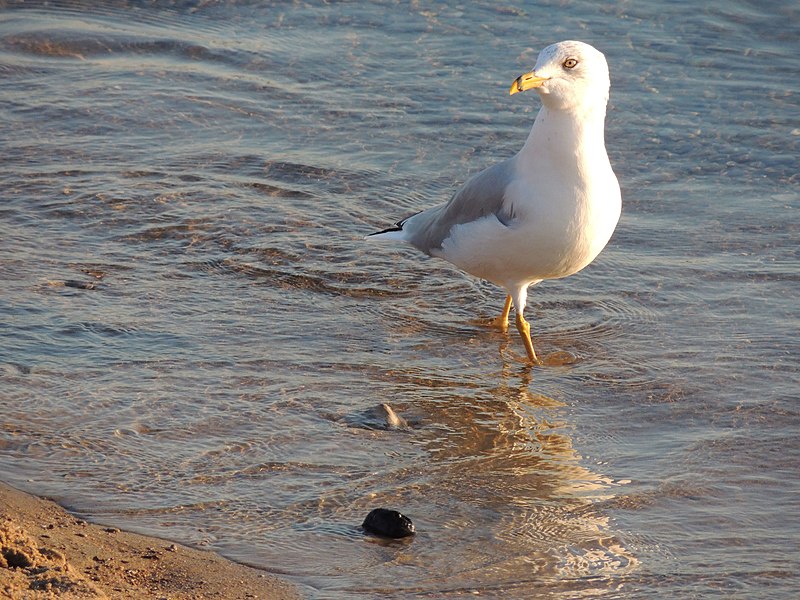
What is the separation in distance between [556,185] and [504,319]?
1.03 meters

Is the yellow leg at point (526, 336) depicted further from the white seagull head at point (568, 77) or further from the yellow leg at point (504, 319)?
the white seagull head at point (568, 77)

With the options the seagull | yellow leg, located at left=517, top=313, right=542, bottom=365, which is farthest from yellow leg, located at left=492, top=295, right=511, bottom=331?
the seagull

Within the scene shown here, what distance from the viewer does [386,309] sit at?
637 cm

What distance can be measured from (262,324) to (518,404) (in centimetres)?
132

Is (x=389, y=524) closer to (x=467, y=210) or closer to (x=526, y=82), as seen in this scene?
(x=526, y=82)

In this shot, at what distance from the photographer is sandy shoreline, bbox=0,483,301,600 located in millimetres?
3377

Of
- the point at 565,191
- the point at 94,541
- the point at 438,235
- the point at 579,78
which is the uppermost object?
the point at 579,78

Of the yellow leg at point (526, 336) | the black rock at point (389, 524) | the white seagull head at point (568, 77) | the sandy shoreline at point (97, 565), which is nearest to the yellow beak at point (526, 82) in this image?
the white seagull head at point (568, 77)

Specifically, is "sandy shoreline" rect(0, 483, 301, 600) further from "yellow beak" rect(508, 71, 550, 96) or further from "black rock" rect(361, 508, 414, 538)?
"yellow beak" rect(508, 71, 550, 96)

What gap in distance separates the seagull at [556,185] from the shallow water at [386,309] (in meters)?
0.55

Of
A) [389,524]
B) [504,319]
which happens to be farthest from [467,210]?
[389,524]

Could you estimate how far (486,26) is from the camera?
10.9m

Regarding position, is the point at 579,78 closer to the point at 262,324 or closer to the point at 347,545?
the point at 262,324

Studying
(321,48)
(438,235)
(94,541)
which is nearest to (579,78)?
(438,235)
